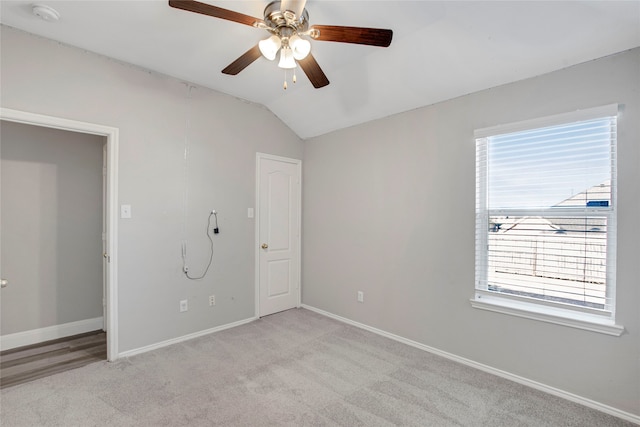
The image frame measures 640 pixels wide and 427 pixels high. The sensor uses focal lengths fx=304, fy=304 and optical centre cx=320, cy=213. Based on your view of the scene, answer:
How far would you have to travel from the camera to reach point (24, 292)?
3.16 meters

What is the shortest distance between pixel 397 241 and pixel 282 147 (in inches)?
78.3

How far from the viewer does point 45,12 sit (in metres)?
2.11

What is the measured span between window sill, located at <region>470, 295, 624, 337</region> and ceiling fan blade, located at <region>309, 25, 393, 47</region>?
2.23 metres

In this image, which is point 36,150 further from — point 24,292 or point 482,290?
point 482,290

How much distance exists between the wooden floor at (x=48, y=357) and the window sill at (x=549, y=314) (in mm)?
3521

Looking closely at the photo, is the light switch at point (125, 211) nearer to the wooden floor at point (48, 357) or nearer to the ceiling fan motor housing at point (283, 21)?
the wooden floor at point (48, 357)

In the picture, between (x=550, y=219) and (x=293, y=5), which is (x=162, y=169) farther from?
(x=550, y=219)

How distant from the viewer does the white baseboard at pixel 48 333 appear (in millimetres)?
3041

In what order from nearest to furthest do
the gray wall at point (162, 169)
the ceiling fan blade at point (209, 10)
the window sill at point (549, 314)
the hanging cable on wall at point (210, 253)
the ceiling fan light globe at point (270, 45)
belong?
the ceiling fan blade at point (209, 10), the ceiling fan light globe at point (270, 45), the window sill at point (549, 314), the gray wall at point (162, 169), the hanging cable on wall at point (210, 253)

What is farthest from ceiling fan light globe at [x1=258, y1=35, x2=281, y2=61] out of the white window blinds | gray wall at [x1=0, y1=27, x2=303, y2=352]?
the white window blinds

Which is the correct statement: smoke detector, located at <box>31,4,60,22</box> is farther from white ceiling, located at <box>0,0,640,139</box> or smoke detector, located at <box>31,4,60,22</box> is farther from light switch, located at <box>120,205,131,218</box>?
light switch, located at <box>120,205,131,218</box>

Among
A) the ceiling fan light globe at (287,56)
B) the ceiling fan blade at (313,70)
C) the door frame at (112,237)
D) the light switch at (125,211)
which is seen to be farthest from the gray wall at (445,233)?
the door frame at (112,237)

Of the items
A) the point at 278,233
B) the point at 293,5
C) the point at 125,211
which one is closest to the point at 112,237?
the point at 125,211

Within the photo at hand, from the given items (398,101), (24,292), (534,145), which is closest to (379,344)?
(534,145)
